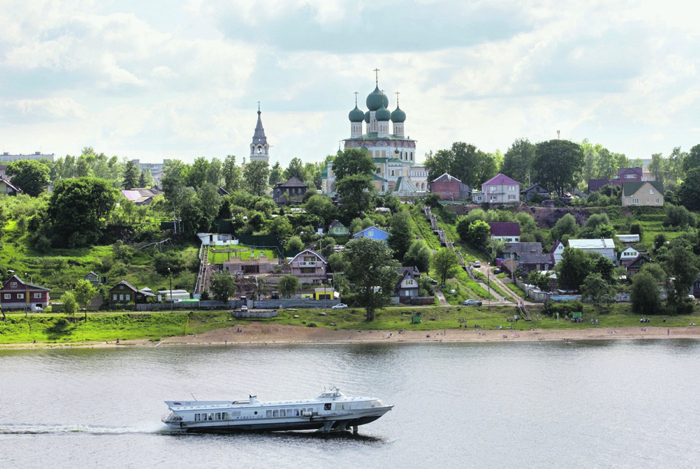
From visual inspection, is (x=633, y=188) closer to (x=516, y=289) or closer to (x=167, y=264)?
(x=516, y=289)

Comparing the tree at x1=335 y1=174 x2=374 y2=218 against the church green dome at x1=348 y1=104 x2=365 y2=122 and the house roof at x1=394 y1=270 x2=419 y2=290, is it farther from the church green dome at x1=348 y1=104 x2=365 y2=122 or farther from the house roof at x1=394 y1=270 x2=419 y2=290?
the church green dome at x1=348 y1=104 x2=365 y2=122

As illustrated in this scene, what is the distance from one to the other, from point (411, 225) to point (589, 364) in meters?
45.0

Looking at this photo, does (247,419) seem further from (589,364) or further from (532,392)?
(589,364)

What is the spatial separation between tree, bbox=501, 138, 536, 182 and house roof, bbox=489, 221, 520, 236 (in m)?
31.8

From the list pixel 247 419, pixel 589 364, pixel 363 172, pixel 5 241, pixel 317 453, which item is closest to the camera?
pixel 317 453

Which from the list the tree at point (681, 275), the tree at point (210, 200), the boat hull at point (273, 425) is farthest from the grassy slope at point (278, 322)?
the tree at point (210, 200)

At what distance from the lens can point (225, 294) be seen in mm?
81000

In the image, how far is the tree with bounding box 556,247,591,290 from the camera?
86125mm

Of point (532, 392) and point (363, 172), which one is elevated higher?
point (363, 172)

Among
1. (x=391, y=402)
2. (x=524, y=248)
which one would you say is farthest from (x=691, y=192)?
(x=391, y=402)

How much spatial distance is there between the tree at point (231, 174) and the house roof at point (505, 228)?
50017 millimetres

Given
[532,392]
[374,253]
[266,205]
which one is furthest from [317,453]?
[266,205]

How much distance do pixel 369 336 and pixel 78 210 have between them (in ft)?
132

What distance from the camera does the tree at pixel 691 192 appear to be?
11444cm
